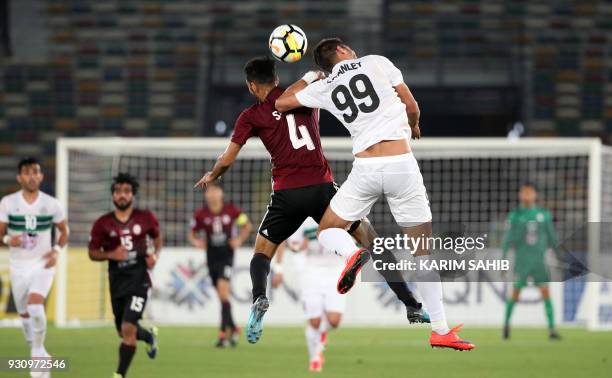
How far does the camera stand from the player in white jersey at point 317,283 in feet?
37.7

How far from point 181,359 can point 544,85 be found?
11.5m

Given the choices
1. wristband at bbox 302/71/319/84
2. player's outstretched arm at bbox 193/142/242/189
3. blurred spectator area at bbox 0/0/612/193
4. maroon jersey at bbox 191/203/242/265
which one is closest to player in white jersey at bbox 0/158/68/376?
player's outstretched arm at bbox 193/142/242/189

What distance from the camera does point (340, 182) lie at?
17.9 metres

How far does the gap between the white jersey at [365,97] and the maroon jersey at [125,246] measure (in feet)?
9.54

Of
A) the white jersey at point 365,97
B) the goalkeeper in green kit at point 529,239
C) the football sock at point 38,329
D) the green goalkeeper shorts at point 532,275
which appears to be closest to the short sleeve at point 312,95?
the white jersey at point 365,97

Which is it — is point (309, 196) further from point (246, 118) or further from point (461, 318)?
point (461, 318)

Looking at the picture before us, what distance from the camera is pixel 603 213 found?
16.9 metres

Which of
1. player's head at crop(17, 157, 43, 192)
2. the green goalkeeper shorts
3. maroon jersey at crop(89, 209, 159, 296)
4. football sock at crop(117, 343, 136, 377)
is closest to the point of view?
football sock at crop(117, 343, 136, 377)

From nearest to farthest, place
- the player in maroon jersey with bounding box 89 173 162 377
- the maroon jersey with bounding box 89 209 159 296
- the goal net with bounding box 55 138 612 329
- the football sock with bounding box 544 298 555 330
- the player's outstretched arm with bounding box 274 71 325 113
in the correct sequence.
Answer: the player's outstretched arm with bounding box 274 71 325 113 < the player in maroon jersey with bounding box 89 173 162 377 < the maroon jersey with bounding box 89 209 159 296 < the football sock with bounding box 544 298 555 330 < the goal net with bounding box 55 138 612 329

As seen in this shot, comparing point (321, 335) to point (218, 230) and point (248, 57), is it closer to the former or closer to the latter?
point (218, 230)

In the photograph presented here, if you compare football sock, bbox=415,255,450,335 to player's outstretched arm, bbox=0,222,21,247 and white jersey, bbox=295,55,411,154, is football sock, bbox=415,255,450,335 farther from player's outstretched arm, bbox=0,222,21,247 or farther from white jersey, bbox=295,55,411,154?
player's outstretched arm, bbox=0,222,21,247

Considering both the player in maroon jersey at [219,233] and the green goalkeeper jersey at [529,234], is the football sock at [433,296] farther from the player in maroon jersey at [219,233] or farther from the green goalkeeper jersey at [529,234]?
the green goalkeeper jersey at [529,234]

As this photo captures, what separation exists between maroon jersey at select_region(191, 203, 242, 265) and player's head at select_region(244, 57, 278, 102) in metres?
6.53

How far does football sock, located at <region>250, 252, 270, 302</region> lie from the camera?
7.88 metres
